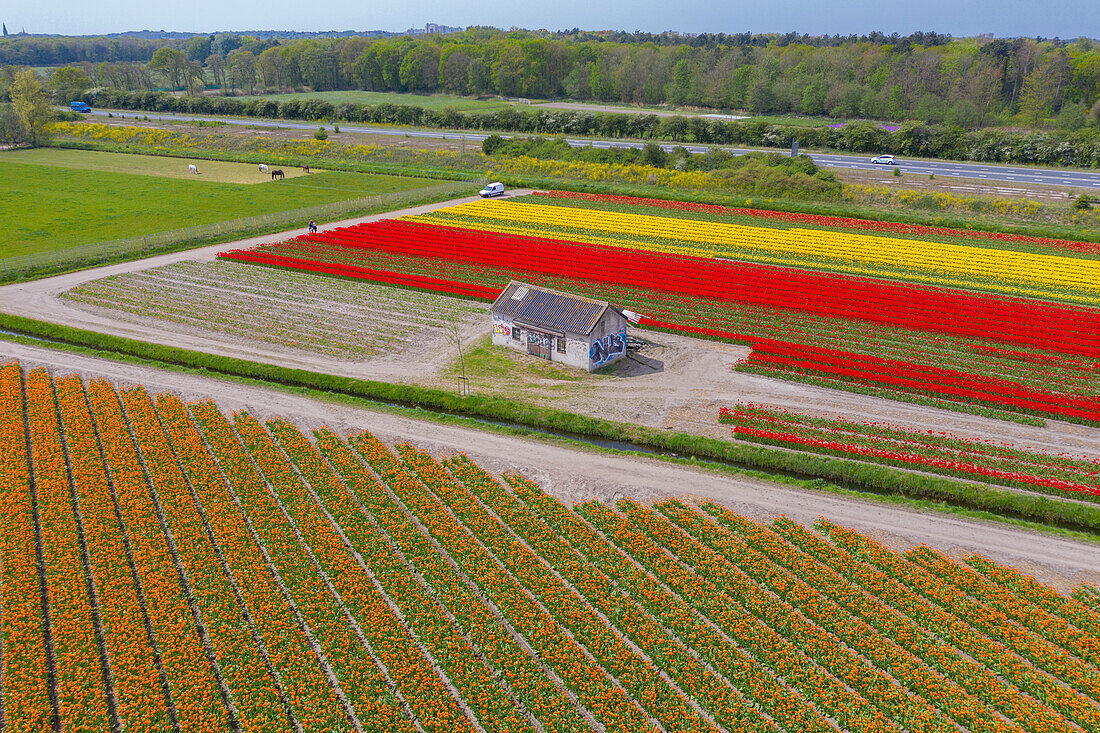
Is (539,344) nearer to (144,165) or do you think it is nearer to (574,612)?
(574,612)

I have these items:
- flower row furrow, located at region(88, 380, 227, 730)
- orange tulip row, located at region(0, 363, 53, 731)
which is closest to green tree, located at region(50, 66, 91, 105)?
orange tulip row, located at region(0, 363, 53, 731)

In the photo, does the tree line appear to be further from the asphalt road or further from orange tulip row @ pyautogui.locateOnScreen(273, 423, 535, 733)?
orange tulip row @ pyautogui.locateOnScreen(273, 423, 535, 733)

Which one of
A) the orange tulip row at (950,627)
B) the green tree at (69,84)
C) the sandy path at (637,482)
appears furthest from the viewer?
the green tree at (69,84)

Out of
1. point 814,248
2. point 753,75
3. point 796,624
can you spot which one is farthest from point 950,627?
point 753,75

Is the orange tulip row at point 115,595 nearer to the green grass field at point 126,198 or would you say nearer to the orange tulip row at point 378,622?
the orange tulip row at point 378,622

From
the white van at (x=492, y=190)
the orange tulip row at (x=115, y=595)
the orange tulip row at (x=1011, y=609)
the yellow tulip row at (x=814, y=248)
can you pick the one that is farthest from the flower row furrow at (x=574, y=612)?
the white van at (x=492, y=190)

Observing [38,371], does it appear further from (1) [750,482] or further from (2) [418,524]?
(1) [750,482]

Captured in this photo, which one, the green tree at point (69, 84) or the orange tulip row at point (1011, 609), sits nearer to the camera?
the orange tulip row at point (1011, 609)
